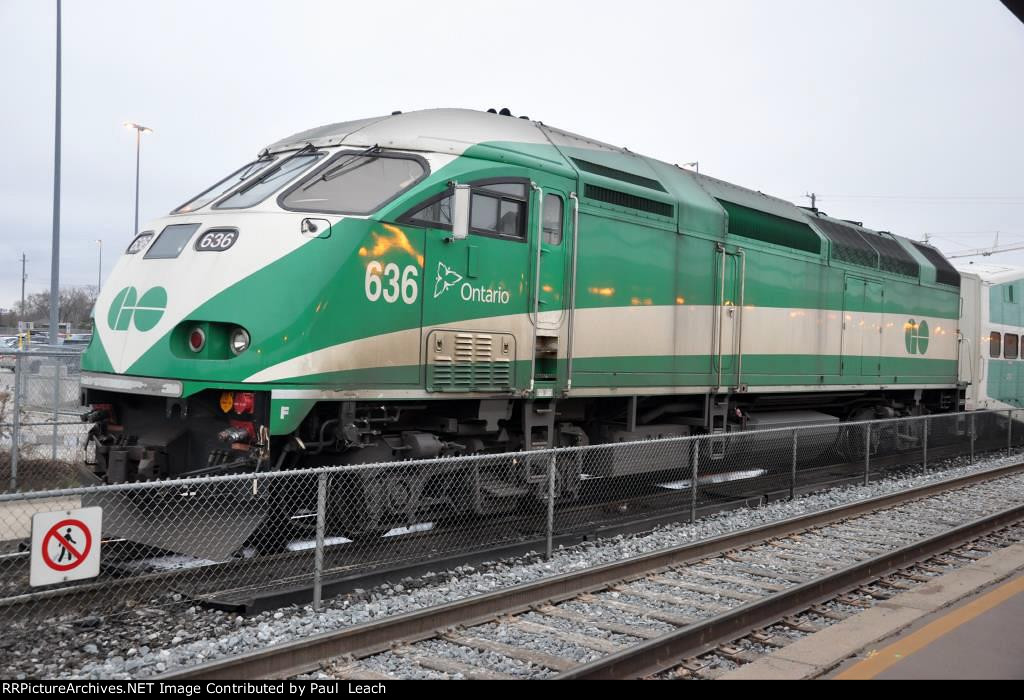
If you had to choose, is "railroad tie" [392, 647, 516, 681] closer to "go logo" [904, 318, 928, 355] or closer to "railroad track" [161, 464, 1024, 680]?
"railroad track" [161, 464, 1024, 680]

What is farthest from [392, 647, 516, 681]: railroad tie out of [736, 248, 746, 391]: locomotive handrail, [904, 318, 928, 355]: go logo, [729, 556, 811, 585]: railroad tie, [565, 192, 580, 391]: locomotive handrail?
[904, 318, 928, 355]: go logo

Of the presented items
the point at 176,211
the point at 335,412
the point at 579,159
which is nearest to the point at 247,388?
the point at 335,412

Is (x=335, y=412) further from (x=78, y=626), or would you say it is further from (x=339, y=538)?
(x=78, y=626)

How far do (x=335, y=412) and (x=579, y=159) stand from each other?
422 cm

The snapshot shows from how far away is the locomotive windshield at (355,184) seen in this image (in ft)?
23.9

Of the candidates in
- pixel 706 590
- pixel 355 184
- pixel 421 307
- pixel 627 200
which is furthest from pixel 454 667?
pixel 627 200

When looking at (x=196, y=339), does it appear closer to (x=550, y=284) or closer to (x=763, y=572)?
(x=550, y=284)

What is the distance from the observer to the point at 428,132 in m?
8.12

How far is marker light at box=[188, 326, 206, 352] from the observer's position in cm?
687

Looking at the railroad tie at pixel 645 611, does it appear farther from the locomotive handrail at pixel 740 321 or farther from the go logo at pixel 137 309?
the locomotive handrail at pixel 740 321

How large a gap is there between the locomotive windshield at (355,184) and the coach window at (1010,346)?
683 inches

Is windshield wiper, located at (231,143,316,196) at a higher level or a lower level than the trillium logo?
higher

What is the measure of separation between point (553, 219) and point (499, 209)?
838mm

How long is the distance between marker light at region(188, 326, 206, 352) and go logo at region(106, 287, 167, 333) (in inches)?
13.8
